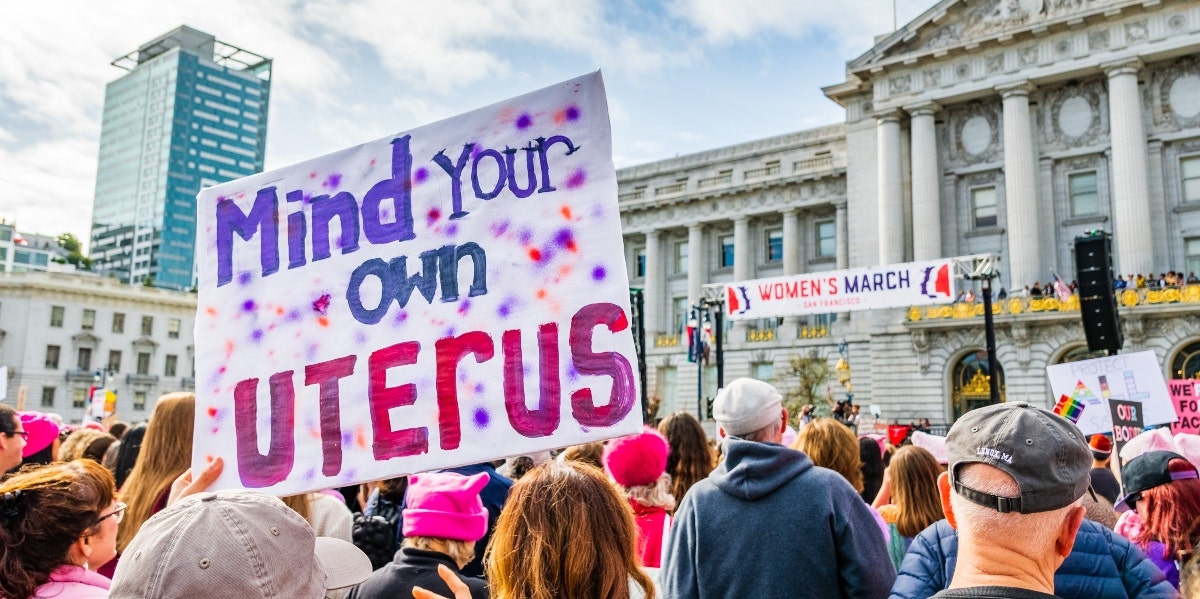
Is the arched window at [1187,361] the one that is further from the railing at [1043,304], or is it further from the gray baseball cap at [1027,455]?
the gray baseball cap at [1027,455]

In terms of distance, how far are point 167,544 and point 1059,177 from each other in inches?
1576

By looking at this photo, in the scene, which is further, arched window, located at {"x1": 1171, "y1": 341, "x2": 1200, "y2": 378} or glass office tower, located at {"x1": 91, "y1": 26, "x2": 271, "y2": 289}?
glass office tower, located at {"x1": 91, "y1": 26, "x2": 271, "y2": 289}

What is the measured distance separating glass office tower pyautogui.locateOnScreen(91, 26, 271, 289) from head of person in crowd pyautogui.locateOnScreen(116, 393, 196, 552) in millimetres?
154450

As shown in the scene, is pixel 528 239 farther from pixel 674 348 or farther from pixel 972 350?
pixel 674 348

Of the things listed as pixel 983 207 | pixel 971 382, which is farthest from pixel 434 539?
pixel 983 207

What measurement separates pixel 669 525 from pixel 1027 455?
245 cm

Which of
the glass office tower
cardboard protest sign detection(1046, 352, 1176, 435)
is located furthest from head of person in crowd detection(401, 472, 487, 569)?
the glass office tower

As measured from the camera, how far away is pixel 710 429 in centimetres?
4141

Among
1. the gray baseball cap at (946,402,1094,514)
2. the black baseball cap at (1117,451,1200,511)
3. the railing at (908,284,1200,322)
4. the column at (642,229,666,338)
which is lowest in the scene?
the black baseball cap at (1117,451,1200,511)

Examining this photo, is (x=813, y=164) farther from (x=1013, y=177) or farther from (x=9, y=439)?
(x=9, y=439)

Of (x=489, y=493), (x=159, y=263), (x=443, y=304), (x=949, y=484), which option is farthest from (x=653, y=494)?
(x=159, y=263)

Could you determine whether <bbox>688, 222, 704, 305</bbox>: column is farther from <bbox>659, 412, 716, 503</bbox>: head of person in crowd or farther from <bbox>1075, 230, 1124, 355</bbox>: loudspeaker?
<bbox>659, 412, 716, 503</bbox>: head of person in crowd

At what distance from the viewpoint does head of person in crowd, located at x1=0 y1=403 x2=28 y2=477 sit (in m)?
4.51

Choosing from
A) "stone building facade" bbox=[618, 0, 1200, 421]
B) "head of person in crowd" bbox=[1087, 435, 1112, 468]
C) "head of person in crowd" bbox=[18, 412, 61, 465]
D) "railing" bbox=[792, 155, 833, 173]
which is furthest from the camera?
"railing" bbox=[792, 155, 833, 173]
